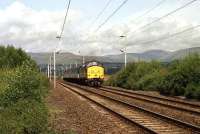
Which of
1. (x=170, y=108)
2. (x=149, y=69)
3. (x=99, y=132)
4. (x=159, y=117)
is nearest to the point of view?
(x=99, y=132)

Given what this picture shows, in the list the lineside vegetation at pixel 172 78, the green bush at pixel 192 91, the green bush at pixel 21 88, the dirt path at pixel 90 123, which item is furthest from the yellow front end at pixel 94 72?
the green bush at pixel 21 88

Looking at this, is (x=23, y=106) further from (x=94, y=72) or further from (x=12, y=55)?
(x=12, y=55)

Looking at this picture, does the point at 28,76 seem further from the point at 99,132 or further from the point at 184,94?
the point at 184,94

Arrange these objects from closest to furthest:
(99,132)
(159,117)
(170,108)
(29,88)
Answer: (99,132) → (159,117) → (29,88) → (170,108)

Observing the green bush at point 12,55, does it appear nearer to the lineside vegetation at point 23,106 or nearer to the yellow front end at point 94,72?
the yellow front end at point 94,72

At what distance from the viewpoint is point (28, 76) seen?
23609 mm

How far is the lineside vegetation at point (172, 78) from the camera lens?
36125 mm

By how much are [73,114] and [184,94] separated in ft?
→ 50.7

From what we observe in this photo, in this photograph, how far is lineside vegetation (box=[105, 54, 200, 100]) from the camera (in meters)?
36.1

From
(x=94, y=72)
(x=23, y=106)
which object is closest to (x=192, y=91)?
(x=23, y=106)

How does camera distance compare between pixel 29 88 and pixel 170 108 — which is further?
pixel 170 108

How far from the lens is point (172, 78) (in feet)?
132

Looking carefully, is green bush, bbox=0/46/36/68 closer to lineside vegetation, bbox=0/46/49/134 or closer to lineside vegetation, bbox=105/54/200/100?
lineside vegetation, bbox=105/54/200/100

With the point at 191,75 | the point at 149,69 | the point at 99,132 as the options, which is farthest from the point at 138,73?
the point at 99,132
